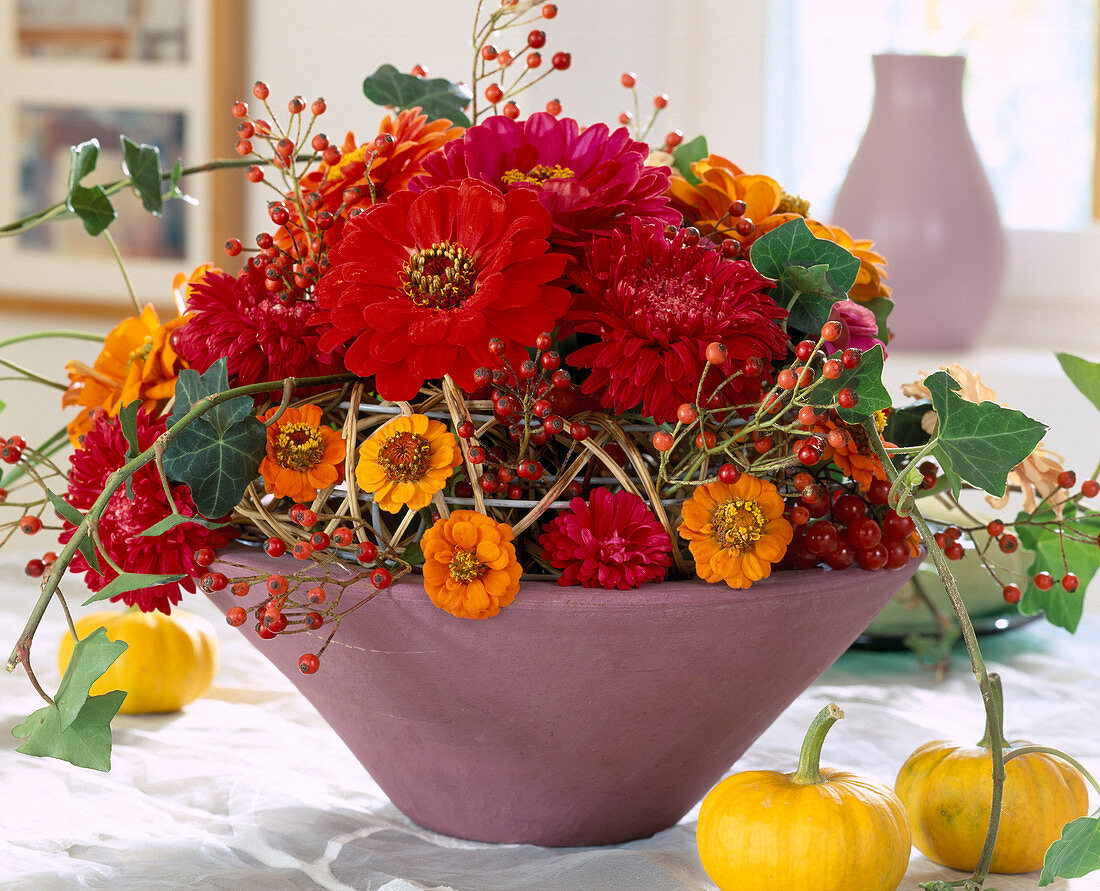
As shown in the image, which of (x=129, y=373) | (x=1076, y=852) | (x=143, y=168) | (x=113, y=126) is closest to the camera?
(x=1076, y=852)

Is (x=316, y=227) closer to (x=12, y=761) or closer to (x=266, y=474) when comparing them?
(x=266, y=474)

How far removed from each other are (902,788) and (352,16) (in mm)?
1158

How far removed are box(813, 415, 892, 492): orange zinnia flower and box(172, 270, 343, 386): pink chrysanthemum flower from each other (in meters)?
0.20

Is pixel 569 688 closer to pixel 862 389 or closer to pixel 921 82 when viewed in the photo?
pixel 862 389

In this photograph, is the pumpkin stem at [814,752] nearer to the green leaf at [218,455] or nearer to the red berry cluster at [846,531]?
the red berry cluster at [846,531]

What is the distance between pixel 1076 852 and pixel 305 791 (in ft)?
1.15

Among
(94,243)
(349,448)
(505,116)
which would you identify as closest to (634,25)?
(94,243)

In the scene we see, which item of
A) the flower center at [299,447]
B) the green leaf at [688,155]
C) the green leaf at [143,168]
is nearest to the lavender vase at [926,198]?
the green leaf at [688,155]

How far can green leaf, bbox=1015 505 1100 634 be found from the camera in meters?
0.57

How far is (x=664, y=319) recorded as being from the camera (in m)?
0.43

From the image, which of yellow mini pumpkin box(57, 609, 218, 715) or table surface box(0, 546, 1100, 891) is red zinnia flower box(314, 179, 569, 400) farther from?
yellow mini pumpkin box(57, 609, 218, 715)

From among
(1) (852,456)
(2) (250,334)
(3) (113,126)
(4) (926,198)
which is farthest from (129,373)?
(3) (113,126)

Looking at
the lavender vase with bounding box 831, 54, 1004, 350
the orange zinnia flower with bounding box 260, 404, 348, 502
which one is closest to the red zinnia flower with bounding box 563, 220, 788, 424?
the orange zinnia flower with bounding box 260, 404, 348, 502

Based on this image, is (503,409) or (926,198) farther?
(926,198)
